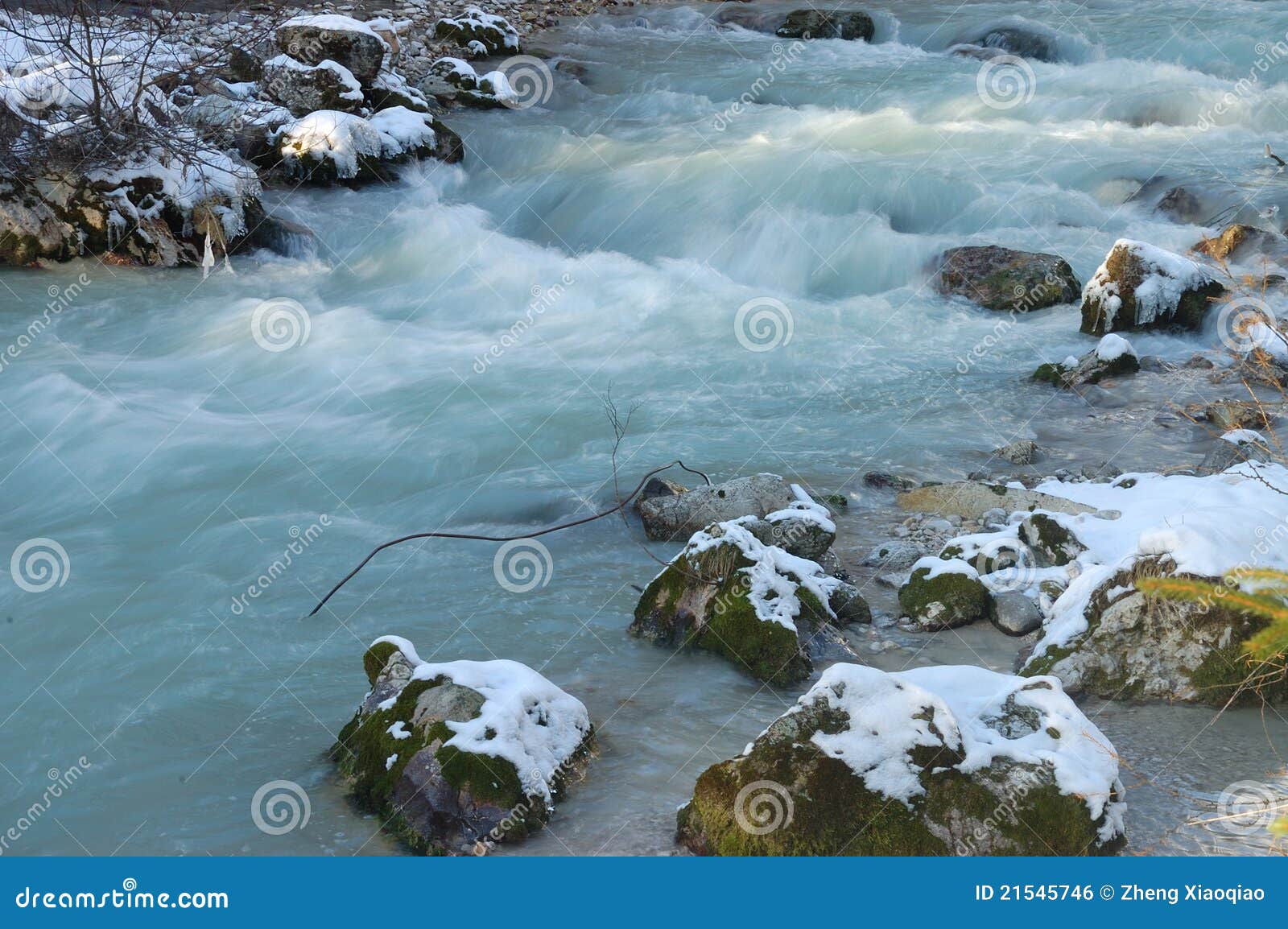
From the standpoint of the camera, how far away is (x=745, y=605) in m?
5.16

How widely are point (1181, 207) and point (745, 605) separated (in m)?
9.08

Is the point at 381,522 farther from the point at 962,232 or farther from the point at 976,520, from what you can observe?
the point at 962,232

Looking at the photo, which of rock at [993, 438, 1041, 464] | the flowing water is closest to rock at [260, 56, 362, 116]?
the flowing water

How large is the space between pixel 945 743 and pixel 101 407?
23.2ft

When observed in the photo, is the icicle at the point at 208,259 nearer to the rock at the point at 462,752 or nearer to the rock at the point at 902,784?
the rock at the point at 462,752

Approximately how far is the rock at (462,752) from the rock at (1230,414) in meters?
4.91

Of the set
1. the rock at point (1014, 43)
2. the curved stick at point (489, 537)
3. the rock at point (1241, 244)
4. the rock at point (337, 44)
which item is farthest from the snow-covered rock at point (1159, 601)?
the rock at point (1014, 43)

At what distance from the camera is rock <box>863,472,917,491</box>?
23.5 ft

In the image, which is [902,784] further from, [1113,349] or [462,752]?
[1113,349]

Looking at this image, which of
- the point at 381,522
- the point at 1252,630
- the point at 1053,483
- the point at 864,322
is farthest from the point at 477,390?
the point at 1252,630

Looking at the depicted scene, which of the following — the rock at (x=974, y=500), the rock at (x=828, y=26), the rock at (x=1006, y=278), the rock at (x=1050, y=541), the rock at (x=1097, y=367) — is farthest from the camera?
the rock at (x=828, y=26)

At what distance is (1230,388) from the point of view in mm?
8617

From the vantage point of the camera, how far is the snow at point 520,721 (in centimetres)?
403

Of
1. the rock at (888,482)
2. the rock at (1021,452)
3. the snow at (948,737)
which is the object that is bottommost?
the rock at (888,482)
